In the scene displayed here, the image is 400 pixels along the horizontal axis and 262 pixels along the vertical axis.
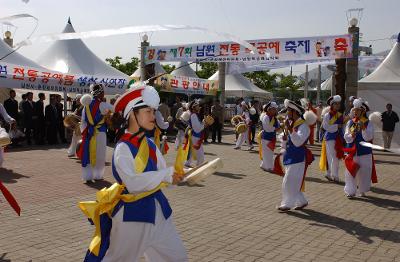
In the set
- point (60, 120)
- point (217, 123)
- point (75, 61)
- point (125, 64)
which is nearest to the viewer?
point (60, 120)

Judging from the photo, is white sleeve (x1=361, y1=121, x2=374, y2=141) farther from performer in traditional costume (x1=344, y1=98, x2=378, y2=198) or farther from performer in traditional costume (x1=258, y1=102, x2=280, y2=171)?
performer in traditional costume (x1=258, y1=102, x2=280, y2=171)

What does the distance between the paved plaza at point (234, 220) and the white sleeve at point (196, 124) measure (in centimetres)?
118

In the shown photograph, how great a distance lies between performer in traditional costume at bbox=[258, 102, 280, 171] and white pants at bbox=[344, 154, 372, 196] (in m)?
3.12

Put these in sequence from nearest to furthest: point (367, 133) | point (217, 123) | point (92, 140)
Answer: point (367, 133) → point (92, 140) → point (217, 123)

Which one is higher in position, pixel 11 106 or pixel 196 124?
pixel 11 106

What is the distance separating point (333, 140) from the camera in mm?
10383

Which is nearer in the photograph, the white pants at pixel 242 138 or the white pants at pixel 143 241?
the white pants at pixel 143 241

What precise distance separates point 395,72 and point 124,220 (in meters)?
16.2

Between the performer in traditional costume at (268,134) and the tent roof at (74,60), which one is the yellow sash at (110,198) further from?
the tent roof at (74,60)

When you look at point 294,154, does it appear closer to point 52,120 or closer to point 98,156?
point 98,156

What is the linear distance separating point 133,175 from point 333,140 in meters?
7.70

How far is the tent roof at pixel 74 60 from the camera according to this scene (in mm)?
20141

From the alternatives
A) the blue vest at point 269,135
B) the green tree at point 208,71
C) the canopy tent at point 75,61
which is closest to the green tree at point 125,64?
the green tree at point 208,71

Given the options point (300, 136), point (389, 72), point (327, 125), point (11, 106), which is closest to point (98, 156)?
point (300, 136)
